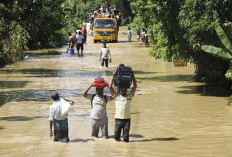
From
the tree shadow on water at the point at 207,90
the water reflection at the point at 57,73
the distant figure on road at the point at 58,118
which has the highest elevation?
the distant figure on road at the point at 58,118

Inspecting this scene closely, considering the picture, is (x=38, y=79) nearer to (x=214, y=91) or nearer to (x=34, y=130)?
(x=214, y=91)

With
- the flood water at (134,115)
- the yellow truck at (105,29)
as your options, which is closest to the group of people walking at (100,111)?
the flood water at (134,115)

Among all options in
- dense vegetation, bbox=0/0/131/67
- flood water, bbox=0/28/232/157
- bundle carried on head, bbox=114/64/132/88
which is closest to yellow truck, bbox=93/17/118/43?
dense vegetation, bbox=0/0/131/67

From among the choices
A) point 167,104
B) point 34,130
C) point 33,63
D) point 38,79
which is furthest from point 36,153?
point 33,63

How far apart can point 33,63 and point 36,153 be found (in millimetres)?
21102

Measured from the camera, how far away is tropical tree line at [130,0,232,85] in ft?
58.2

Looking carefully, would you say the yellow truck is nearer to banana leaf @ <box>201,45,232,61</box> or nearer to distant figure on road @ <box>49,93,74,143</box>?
banana leaf @ <box>201,45,232,61</box>

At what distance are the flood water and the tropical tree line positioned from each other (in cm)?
97

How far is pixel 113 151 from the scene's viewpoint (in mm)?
11258

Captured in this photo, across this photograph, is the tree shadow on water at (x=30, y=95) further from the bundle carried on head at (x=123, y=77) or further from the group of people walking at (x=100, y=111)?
the bundle carried on head at (x=123, y=77)

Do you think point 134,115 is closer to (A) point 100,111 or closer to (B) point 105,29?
(A) point 100,111

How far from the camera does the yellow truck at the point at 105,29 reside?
48156 millimetres

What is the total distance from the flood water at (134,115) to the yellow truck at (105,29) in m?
19.2

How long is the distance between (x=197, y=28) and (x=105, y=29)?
1216 inches
